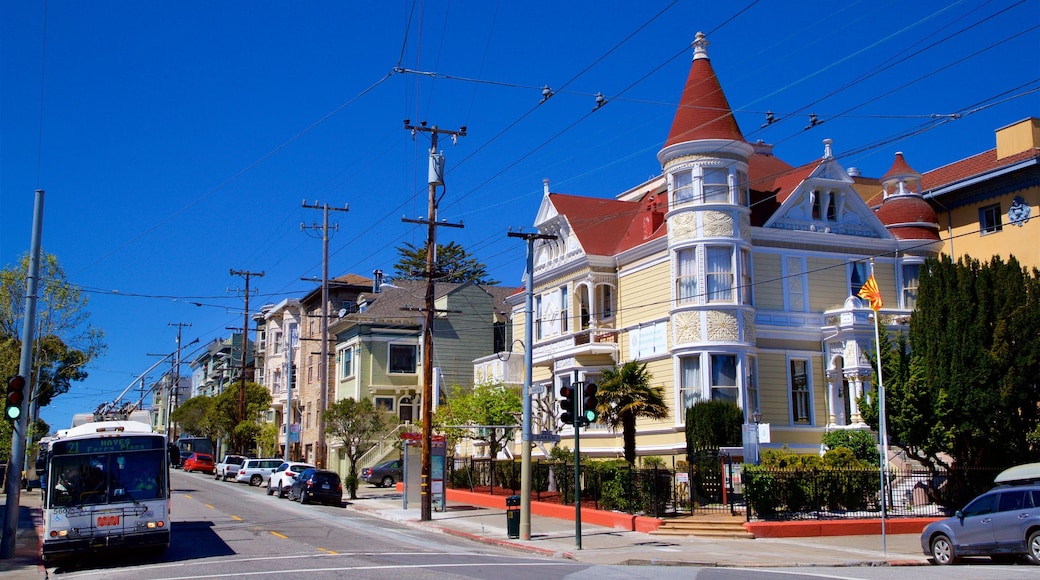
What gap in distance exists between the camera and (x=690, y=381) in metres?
34.0

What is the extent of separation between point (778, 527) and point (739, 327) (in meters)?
10.0

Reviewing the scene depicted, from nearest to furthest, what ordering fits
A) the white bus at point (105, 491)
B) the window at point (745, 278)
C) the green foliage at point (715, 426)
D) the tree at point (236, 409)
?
the white bus at point (105, 491) → the green foliage at point (715, 426) → the window at point (745, 278) → the tree at point (236, 409)

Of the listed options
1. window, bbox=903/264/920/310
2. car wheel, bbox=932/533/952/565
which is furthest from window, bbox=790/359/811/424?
car wheel, bbox=932/533/952/565

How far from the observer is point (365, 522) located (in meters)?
31.1

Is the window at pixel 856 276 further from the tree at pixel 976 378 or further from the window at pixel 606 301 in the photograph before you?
the window at pixel 606 301

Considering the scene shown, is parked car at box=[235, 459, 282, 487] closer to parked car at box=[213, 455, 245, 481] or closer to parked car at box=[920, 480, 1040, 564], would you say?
parked car at box=[213, 455, 245, 481]

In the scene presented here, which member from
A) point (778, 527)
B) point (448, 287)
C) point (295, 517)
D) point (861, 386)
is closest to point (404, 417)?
point (448, 287)

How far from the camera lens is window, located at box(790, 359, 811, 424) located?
34.9 m

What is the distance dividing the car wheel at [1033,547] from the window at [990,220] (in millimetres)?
18591

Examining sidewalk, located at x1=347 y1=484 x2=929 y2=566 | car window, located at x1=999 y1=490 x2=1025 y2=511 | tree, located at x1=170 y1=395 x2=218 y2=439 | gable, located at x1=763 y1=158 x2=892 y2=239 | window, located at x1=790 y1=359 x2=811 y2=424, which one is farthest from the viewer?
tree, located at x1=170 y1=395 x2=218 y2=439

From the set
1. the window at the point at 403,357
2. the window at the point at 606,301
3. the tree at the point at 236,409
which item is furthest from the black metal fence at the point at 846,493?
the tree at the point at 236,409

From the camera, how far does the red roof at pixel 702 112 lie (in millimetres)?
34719

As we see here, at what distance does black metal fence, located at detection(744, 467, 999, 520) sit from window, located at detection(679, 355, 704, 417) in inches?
282

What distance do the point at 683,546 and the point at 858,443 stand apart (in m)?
11.6
